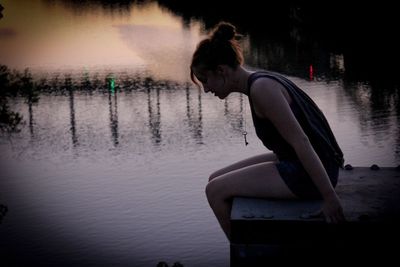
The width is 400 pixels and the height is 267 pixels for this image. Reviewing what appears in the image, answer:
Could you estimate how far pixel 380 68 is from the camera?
824 inches

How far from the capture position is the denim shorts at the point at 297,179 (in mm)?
3516

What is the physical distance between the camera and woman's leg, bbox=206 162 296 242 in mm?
3557

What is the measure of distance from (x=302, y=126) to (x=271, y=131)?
15 cm

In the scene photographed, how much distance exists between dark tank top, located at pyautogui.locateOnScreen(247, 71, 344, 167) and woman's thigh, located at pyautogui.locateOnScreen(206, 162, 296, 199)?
0.33 ft

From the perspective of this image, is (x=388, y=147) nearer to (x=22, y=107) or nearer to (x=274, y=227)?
(x=22, y=107)

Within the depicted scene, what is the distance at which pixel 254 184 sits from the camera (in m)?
3.57

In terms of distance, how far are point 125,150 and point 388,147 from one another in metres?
4.20

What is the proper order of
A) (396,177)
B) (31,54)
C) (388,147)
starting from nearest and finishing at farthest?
(396,177), (388,147), (31,54)

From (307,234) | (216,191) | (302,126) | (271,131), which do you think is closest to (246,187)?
(216,191)

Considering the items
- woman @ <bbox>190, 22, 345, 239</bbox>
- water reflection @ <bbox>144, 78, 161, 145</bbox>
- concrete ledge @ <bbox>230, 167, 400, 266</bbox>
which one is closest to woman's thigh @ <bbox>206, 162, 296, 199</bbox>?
woman @ <bbox>190, 22, 345, 239</bbox>

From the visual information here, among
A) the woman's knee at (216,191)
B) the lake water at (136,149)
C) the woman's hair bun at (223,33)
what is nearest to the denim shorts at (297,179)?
the woman's knee at (216,191)

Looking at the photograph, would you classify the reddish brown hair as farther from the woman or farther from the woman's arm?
the woman's arm

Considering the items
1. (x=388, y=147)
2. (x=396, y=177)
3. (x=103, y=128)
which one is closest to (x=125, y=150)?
(x=103, y=128)

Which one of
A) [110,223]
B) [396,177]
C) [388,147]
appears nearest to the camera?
[396,177]
